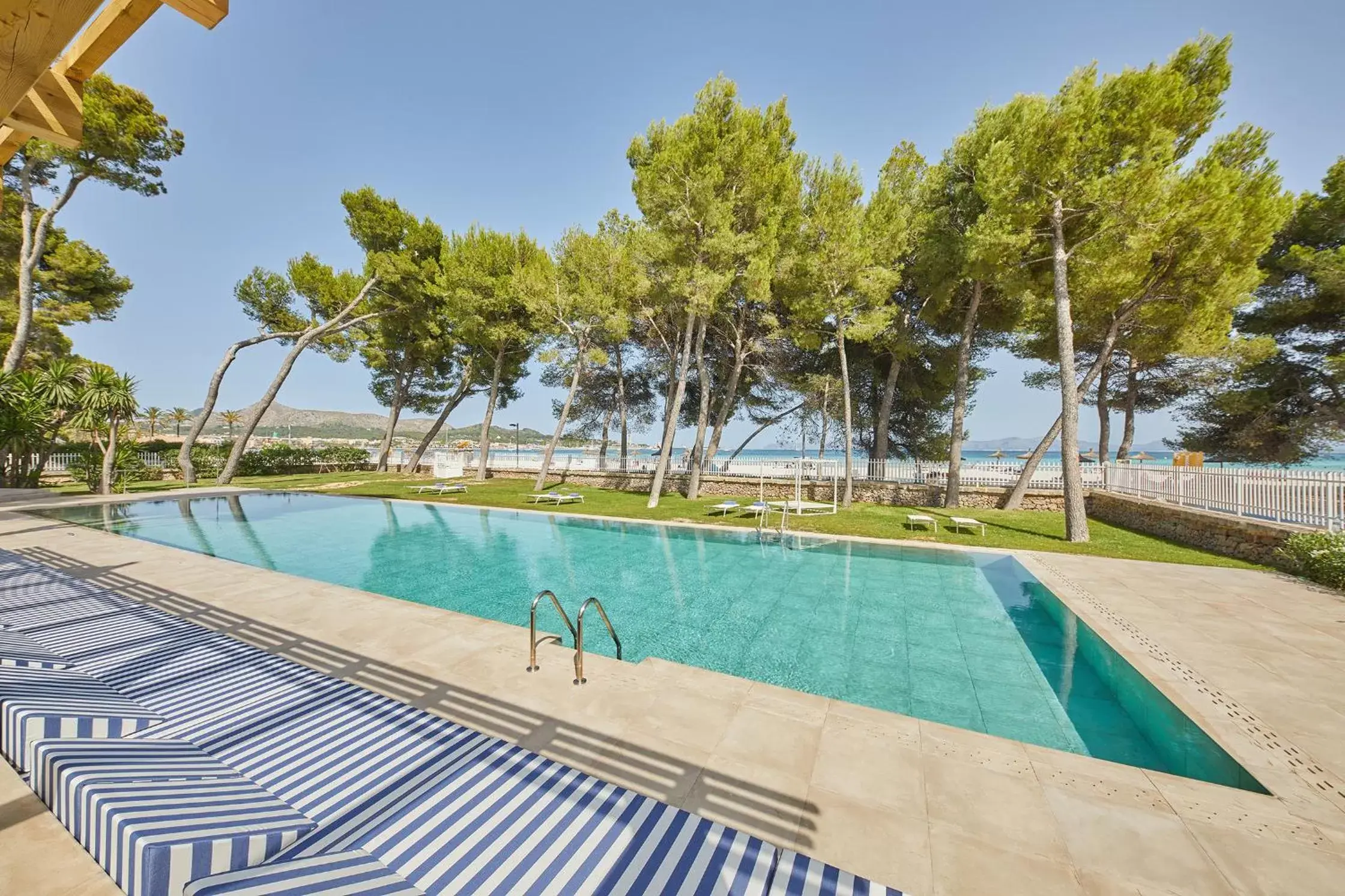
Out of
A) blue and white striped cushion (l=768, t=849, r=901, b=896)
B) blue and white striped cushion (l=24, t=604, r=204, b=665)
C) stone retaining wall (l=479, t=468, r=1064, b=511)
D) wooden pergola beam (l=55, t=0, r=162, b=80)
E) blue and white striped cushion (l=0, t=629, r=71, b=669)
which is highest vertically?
wooden pergola beam (l=55, t=0, r=162, b=80)

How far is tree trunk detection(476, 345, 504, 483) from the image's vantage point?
2223 centimetres

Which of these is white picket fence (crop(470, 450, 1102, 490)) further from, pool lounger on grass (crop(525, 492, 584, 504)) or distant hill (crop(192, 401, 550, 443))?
distant hill (crop(192, 401, 550, 443))

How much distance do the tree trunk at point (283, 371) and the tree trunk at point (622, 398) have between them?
11.3 meters

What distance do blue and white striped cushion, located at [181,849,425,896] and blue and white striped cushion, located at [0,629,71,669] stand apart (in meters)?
3.27

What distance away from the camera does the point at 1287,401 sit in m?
14.8

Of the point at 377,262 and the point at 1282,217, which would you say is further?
the point at 377,262

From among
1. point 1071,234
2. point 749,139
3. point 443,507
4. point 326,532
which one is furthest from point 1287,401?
point 326,532

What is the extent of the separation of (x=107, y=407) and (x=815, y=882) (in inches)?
935

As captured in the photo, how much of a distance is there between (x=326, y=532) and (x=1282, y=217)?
2348 centimetres

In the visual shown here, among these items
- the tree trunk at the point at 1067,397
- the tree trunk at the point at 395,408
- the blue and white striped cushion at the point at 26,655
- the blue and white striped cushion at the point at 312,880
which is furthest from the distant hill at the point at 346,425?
the blue and white striped cushion at the point at 312,880

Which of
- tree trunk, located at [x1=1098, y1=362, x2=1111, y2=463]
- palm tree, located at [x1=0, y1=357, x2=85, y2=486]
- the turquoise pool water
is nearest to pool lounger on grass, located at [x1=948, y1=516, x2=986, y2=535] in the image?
the turquoise pool water

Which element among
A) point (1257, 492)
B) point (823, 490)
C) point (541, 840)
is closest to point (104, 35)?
point (541, 840)

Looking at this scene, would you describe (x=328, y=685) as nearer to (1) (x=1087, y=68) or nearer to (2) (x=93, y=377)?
(1) (x=1087, y=68)

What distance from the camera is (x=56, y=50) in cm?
206
